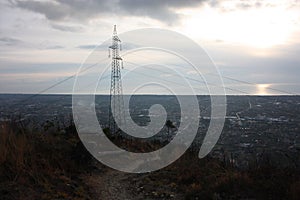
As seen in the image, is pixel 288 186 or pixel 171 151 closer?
pixel 288 186

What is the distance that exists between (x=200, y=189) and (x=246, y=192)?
1.16 m

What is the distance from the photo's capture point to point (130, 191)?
31.4 feet

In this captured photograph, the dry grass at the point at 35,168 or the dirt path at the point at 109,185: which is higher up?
the dry grass at the point at 35,168

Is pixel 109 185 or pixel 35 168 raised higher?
pixel 35 168

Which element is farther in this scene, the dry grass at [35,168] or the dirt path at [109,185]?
the dirt path at [109,185]

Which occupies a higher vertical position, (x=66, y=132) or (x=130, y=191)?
(x=66, y=132)

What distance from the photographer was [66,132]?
1569 centimetres

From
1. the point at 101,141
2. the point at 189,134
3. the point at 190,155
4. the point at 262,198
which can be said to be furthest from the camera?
the point at 189,134

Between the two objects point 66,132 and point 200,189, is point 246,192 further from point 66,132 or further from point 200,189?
point 66,132

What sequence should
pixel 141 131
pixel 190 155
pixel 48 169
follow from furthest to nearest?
1. pixel 141 131
2. pixel 190 155
3. pixel 48 169

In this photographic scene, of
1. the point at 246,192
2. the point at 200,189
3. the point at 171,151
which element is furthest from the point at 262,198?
the point at 171,151

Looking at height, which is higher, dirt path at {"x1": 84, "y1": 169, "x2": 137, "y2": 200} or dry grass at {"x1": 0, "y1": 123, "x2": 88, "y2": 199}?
dry grass at {"x1": 0, "y1": 123, "x2": 88, "y2": 199}

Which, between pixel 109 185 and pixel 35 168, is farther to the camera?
pixel 109 185

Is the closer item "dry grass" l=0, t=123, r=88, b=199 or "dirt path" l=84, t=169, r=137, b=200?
"dry grass" l=0, t=123, r=88, b=199
